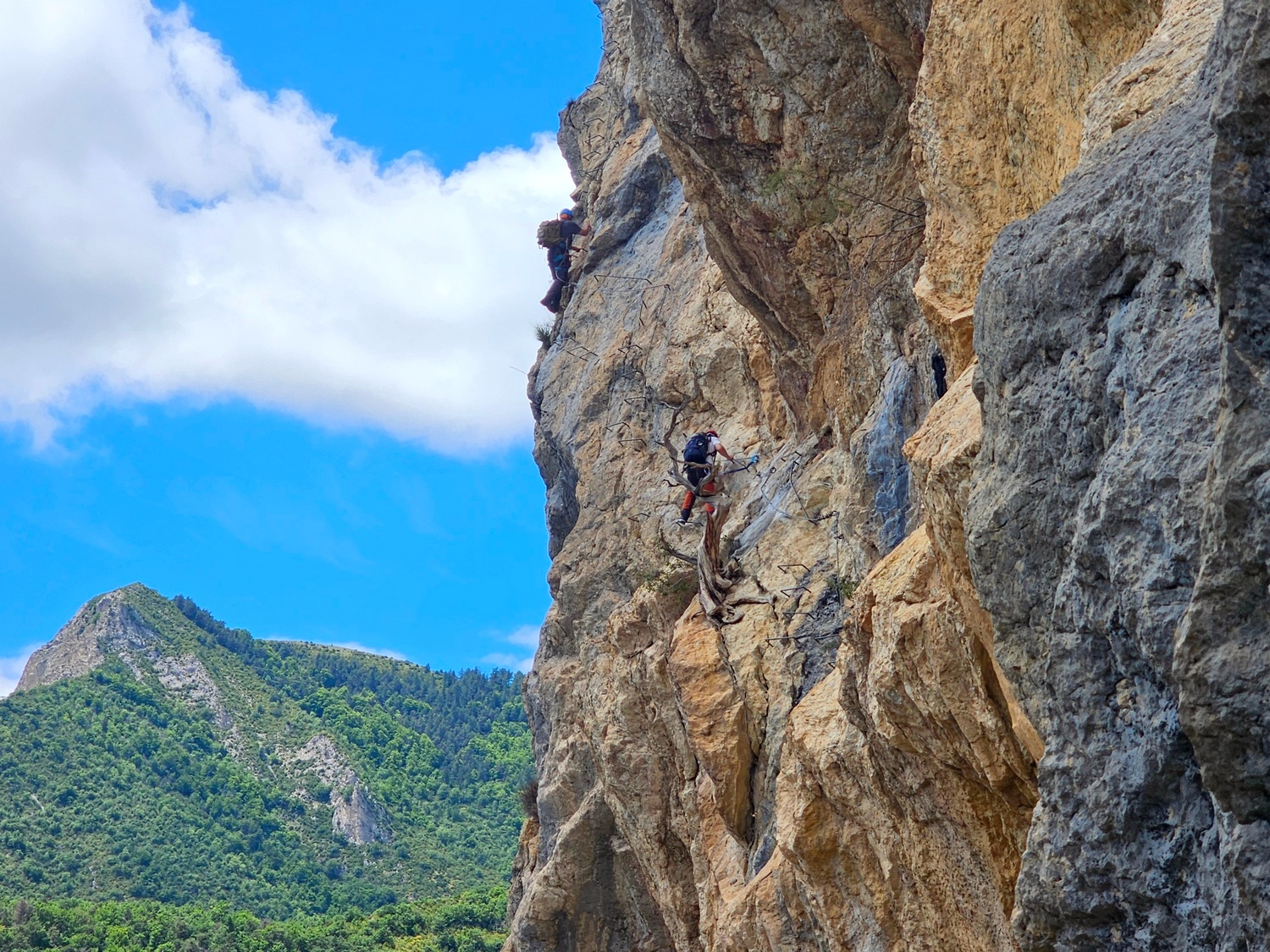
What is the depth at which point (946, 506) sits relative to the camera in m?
6.50

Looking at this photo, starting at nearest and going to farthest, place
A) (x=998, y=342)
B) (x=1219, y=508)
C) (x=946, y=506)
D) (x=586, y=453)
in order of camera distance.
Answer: (x=1219, y=508) < (x=998, y=342) < (x=946, y=506) < (x=586, y=453)

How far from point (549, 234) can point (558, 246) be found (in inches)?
14.1

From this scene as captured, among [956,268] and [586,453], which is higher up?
[586,453]

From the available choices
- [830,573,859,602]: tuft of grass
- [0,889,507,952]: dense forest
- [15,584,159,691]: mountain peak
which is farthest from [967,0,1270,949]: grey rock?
[15,584,159,691]: mountain peak

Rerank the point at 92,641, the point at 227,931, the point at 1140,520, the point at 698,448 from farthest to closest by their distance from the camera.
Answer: the point at 92,641, the point at 227,931, the point at 698,448, the point at 1140,520

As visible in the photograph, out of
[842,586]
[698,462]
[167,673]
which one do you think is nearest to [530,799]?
[698,462]

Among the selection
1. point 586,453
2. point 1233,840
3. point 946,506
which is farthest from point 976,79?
point 586,453

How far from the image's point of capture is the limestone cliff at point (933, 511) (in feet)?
12.7

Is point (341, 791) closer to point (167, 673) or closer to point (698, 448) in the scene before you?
point (167, 673)

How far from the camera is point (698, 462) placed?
16.5 meters

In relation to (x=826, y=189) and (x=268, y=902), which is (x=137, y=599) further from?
(x=826, y=189)

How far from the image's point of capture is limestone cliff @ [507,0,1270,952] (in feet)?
12.7

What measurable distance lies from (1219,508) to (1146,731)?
105cm

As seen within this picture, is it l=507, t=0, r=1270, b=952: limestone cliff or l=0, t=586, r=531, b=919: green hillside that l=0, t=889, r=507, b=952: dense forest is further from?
l=507, t=0, r=1270, b=952: limestone cliff
